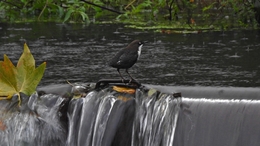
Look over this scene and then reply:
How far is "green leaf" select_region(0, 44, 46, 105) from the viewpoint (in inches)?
218

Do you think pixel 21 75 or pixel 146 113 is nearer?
pixel 146 113

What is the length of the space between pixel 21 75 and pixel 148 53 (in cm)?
320

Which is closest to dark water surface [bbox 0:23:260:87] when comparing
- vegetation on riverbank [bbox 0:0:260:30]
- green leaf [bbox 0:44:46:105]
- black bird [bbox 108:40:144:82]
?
vegetation on riverbank [bbox 0:0:260:30]

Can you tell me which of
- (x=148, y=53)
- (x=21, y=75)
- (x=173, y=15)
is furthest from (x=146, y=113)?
(x=173, y=15)

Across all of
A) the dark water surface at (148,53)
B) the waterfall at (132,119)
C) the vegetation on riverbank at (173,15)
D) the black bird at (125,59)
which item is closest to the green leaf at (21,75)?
the waterfall at (132,119)

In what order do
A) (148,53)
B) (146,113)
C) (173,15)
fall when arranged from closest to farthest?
(146,113) → (148,53) → (173,15)

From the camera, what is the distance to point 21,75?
5.58m

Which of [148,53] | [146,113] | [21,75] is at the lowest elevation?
[148,53]

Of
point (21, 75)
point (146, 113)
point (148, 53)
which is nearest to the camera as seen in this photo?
point (146, 113)

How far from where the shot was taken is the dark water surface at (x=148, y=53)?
7004 mm

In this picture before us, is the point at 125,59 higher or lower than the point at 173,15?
→ higher

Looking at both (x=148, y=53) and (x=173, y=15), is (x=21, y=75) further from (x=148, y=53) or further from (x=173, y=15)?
(x=173, y=15)

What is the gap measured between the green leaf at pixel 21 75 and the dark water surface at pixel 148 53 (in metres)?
1.15

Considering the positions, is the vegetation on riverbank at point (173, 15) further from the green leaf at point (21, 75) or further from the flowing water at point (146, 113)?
the green leaf at point (21, 75)
